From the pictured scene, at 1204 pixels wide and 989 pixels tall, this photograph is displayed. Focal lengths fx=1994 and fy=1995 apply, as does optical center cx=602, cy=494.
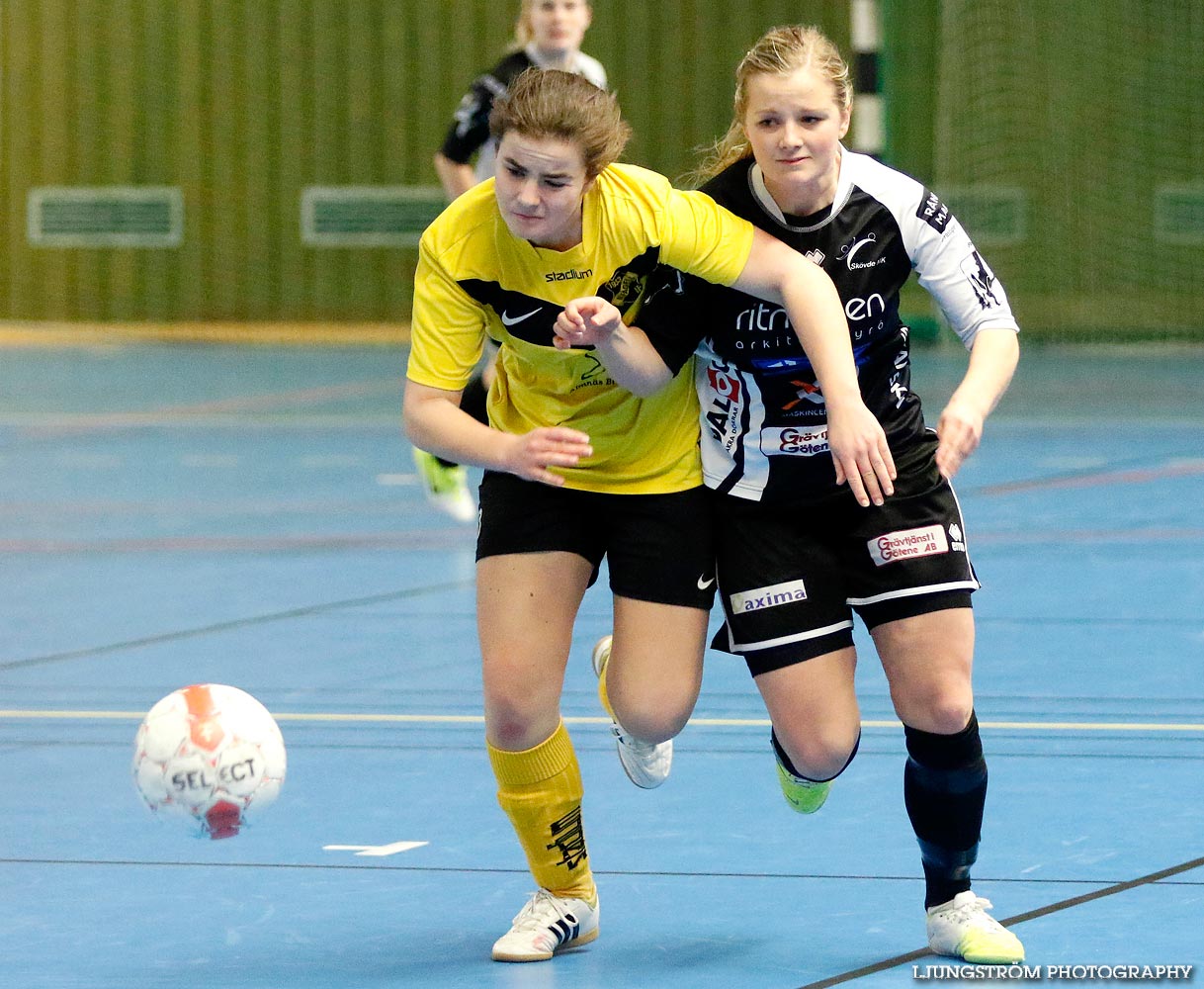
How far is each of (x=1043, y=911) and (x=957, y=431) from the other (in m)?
0.79

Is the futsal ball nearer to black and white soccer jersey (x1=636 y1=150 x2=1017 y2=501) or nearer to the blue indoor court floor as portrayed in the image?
the blue indoor court floor

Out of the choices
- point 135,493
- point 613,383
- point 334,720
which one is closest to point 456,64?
point 135,493

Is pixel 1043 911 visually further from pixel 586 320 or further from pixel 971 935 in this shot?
pixel 586 320

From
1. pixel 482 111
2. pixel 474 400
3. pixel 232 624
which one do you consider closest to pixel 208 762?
pixel 232 624

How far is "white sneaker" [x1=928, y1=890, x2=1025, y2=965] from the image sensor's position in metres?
2.89

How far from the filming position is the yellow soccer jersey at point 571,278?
3098 millimetres

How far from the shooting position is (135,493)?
8.28 metres

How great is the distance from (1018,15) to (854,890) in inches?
468

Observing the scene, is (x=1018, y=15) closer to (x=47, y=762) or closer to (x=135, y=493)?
(x=135, y=493)

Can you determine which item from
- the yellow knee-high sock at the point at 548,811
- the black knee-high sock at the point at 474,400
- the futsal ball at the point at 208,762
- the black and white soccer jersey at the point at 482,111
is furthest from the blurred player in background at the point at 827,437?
the black and white soccer jersey at the point at 482,111

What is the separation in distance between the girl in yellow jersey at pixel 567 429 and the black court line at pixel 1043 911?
0.47m

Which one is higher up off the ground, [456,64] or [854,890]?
[456,64]

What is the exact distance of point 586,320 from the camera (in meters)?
2.93

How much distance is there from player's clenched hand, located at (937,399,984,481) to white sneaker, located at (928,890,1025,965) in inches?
25.4
